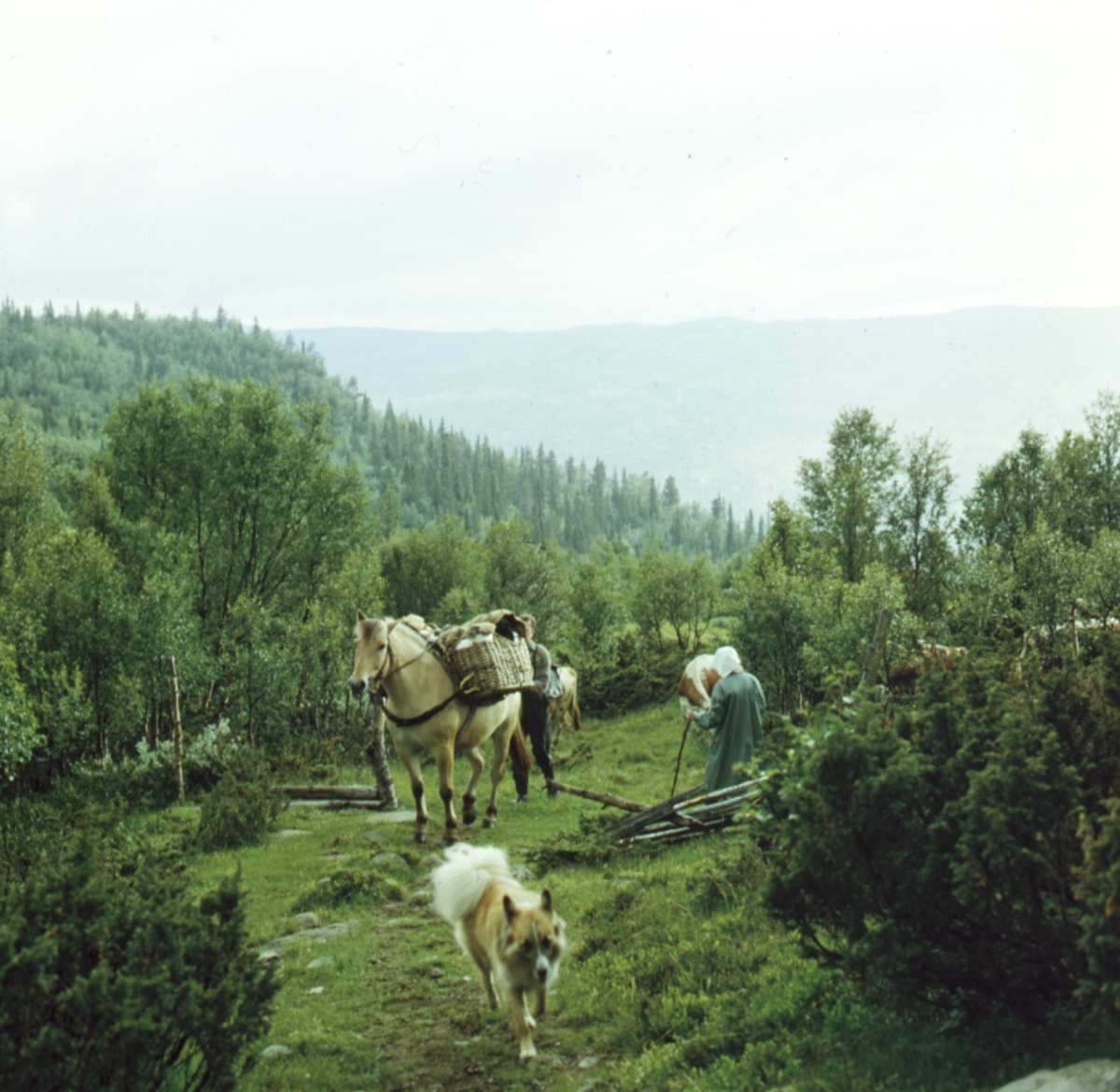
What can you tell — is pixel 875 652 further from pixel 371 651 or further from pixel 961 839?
pixel 961 839

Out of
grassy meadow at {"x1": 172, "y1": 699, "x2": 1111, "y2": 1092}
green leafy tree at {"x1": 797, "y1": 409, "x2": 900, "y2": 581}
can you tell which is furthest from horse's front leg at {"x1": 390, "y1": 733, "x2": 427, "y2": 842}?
green leafy tree at {"x1": 797, "y1": 409, "x2": 900, "y2": 581}

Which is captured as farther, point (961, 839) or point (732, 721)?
point (732, 721)

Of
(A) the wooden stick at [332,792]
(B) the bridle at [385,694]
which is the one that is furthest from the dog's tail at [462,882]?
(A) the wooden stick at [332,792]

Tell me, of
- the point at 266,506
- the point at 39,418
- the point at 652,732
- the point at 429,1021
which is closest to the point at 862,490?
the point at 652,732

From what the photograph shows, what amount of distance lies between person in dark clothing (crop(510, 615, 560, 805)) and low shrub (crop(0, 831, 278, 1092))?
11.8 metres

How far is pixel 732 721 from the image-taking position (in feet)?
40.8

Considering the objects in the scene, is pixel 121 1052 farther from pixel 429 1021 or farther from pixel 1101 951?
pixel 1101 951

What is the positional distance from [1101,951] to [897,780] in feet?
4.27

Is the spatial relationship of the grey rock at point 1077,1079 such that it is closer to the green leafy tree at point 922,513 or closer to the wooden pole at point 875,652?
the wooden pole at point 875,652

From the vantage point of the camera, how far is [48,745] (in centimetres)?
2225

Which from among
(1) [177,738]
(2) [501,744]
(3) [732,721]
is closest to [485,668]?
(2) [501,744]

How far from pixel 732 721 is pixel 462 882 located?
232 inches

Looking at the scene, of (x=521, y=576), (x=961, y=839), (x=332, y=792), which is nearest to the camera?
(x=961, y=839)

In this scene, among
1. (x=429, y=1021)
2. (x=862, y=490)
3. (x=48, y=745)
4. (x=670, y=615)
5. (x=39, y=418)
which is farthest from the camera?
(x=39, y=418)
